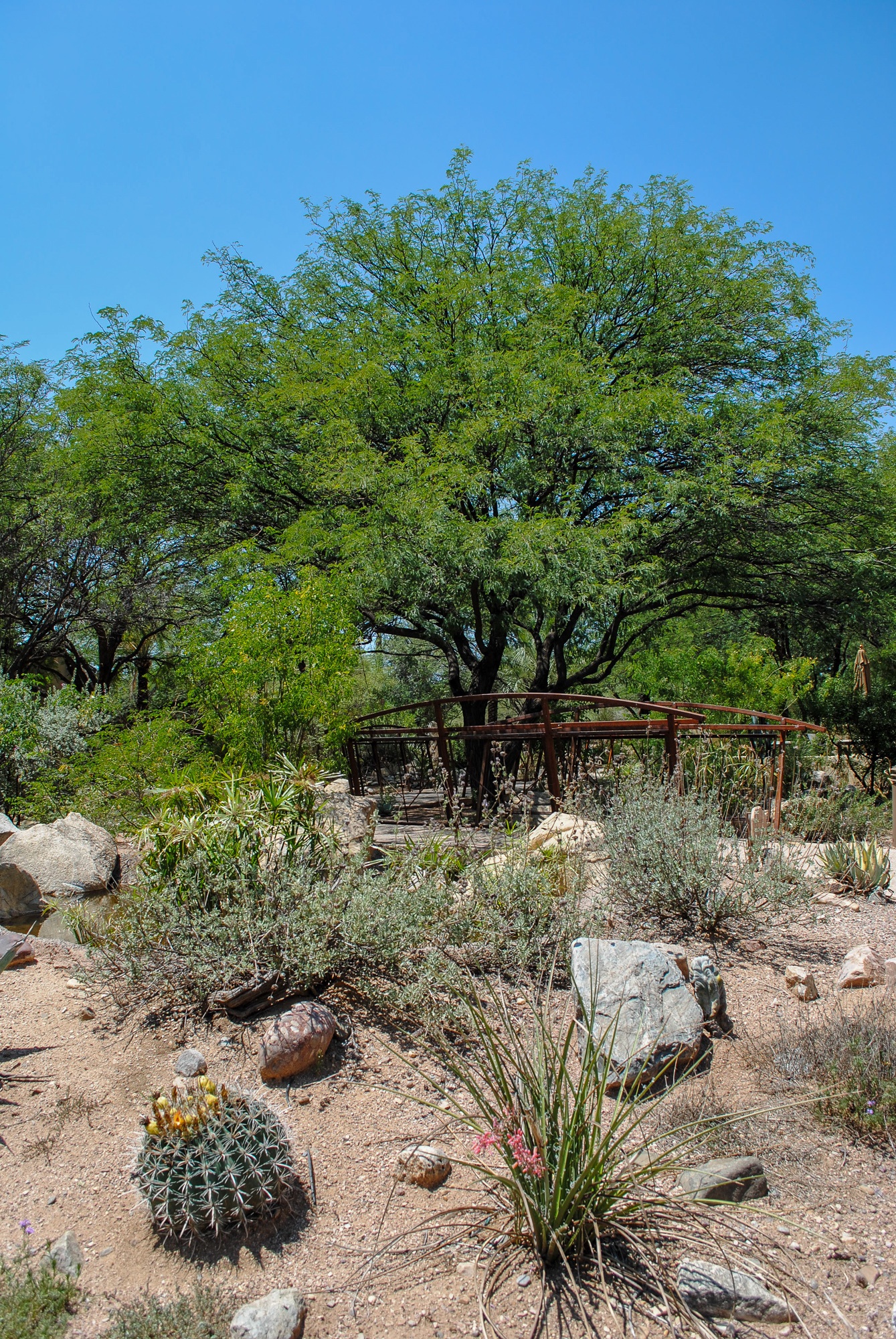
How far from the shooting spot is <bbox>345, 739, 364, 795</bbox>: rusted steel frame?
9688mm

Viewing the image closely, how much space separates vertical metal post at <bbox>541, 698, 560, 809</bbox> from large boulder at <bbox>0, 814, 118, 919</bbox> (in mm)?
4319

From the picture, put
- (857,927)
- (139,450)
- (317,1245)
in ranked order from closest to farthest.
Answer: (317,1245), (857,927), (139,450)

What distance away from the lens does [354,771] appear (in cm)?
973

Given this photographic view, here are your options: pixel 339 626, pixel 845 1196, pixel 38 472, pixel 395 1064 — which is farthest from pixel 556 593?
pixel 38 472

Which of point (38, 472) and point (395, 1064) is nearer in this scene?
point (395, 1064)

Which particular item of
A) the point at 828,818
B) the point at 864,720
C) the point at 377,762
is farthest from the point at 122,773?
the point at 864,720

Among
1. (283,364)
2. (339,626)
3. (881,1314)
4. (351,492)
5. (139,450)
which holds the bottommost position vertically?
(881,1314)

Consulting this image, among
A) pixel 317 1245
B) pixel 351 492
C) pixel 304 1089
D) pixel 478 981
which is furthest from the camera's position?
pixel 351 492

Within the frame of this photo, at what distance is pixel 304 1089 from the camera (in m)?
3.78

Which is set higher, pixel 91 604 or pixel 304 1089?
pixel 91 604

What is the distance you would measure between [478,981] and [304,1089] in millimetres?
1156

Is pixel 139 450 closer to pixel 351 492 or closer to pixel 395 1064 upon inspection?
pixel 351 492

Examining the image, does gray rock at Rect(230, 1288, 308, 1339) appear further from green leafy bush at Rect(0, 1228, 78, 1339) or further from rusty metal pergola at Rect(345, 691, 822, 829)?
rusty metal pergola at Rect(345, 691, 822, 829)

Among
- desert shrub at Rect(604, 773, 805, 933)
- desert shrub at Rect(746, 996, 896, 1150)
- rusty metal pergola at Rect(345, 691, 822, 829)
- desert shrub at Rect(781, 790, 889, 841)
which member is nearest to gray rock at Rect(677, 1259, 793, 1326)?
desert shrub at Rect(746, 996, 896, 1150)
